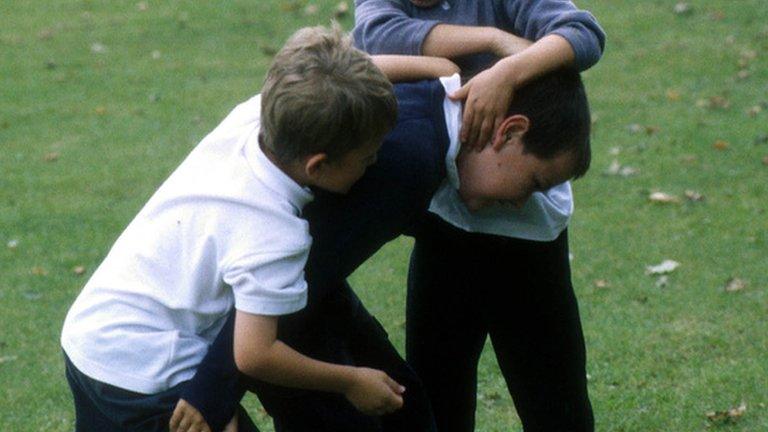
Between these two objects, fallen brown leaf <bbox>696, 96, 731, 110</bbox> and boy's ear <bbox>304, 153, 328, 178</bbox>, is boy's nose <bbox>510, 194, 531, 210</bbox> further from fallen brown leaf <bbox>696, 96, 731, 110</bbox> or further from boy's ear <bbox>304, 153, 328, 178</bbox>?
fallen brown leaf <bbox>696, 96, 731, 110</bbox>

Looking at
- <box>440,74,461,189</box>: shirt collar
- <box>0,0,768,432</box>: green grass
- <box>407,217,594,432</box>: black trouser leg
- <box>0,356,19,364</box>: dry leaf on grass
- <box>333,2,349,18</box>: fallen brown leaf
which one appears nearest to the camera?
<box>440,74,461,189</box>: shirt collar

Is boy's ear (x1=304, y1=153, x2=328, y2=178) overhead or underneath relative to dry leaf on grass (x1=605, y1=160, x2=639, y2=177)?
overhead

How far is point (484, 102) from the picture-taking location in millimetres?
2832

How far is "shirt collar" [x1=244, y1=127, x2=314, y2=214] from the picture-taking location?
2643 millimetres

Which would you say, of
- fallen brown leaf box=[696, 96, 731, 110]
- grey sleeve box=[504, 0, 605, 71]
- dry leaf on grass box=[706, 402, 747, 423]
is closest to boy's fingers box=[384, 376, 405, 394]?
grey sleeve box=[504, 0, 605, 71]

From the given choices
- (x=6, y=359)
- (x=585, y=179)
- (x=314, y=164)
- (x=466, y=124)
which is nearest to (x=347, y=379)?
(x=314, y=164)

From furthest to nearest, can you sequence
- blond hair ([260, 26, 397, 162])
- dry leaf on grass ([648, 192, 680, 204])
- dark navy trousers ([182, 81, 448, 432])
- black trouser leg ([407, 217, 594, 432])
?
dry leaf on grass ([648, 192, 680, 204]) < black trouser leg ([407, 217, 594, 432]) < dark navy trousers ([182, 81, 448, 432]) < blond hair ([260, 26, 397, 162])

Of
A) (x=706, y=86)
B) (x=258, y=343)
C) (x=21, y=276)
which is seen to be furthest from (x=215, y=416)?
(x=706, y=86)

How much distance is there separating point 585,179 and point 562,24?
5348 millimetres

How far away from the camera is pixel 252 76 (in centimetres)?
1167

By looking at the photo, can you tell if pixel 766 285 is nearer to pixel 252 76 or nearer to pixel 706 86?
pixel 706 86

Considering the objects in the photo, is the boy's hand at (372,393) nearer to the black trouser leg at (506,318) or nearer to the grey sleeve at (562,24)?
the black trouser leg at (506,318)

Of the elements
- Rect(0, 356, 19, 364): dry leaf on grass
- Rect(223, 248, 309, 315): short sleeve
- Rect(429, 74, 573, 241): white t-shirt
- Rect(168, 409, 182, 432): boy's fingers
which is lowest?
Rect(0, 356, 19, 364): dry leaf on grass

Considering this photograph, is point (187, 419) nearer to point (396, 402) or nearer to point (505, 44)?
point (396, 402)
